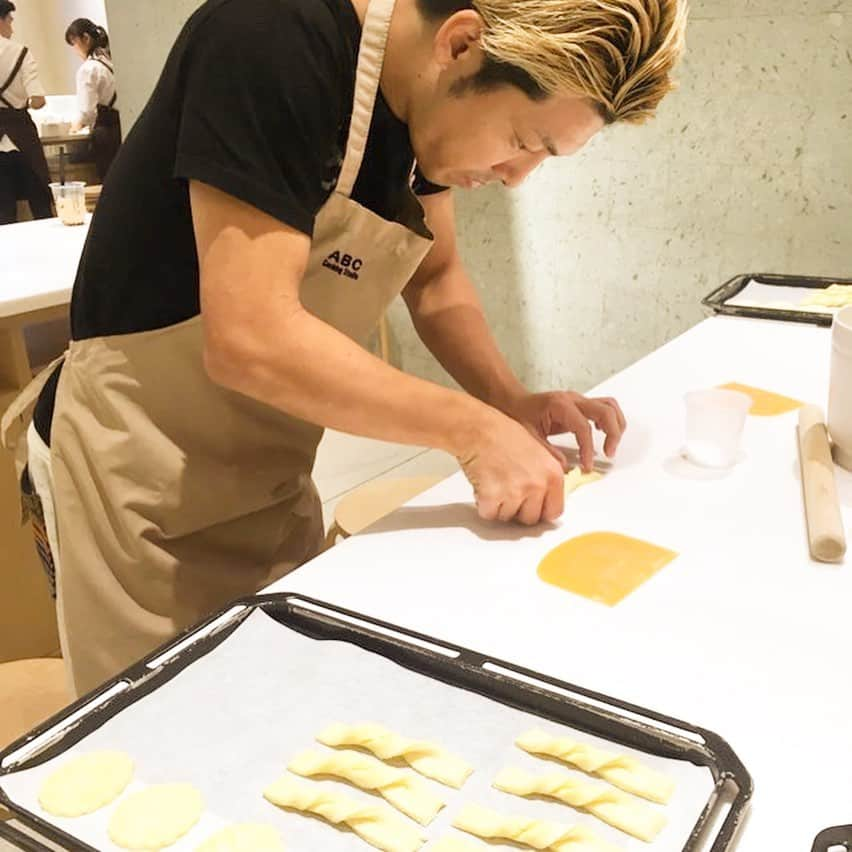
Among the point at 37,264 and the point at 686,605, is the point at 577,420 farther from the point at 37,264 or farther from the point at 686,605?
the point at 37,264

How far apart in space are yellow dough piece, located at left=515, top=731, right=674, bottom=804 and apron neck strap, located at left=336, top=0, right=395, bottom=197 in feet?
2.05

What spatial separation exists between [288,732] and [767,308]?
1.39 metres

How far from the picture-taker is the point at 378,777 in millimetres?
648

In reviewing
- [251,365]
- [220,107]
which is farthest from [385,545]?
[220,107]

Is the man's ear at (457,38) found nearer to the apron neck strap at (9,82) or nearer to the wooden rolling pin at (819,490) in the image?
the wooden rolling pin at (819,490)

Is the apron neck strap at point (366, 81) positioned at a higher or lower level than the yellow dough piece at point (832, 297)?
higher

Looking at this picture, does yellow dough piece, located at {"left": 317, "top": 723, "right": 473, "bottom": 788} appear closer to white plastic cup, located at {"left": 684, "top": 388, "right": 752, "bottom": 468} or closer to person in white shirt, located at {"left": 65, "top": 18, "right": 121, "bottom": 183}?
white plastic cup, located at {"left": 684, "top": 388, "right": 752, "bottom": 468}

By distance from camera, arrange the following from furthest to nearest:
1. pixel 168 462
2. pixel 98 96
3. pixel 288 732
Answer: pixel 98 96 → pixel 168 462 → pixel 288 732

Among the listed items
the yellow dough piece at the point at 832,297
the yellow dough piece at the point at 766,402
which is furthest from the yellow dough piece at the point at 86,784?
the yellow dough piece at the point at 832,297

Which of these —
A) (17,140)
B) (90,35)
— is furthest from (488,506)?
(90,35)

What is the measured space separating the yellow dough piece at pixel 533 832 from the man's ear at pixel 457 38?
0.70 meters

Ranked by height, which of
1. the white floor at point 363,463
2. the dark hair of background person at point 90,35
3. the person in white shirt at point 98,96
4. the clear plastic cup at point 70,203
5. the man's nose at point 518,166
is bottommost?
the white floor at point 363,463

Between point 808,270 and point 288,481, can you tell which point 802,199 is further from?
point 288,481

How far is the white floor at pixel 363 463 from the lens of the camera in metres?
3.08
